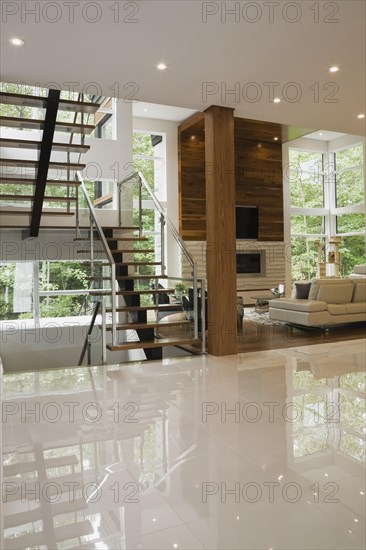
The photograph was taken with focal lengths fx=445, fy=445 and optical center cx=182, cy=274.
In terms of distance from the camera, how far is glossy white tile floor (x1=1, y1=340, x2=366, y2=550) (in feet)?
6.56

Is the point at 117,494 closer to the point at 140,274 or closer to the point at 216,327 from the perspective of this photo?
the point at 216,327

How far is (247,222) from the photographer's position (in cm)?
1239

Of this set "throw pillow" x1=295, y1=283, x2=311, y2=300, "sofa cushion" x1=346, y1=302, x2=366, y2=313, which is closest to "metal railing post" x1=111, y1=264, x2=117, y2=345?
"throw pillow" x1=295, y1=283, x2=311, y2=300

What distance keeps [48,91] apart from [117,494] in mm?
4247

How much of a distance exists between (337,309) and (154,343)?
3665 millimetres

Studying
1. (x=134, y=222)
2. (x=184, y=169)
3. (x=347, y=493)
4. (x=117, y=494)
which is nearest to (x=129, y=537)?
(x=117, y=494)

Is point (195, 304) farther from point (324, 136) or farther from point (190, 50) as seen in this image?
point (324, 136)

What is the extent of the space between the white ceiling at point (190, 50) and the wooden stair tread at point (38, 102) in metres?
0.16

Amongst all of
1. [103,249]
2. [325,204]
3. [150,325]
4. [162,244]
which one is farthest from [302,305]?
[325,204]

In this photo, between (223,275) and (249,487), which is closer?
(249,487)

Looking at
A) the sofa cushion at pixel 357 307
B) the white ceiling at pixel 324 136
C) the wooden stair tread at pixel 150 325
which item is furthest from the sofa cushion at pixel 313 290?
the white ceiling at pixel 324 136

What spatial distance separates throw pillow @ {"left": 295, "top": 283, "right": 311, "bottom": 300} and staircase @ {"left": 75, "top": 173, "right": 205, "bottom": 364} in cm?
281

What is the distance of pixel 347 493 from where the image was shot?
7.50ft

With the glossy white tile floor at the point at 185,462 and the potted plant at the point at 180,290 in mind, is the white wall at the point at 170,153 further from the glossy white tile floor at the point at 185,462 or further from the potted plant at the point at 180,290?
the glossy white tile floor at the point at 185,462
